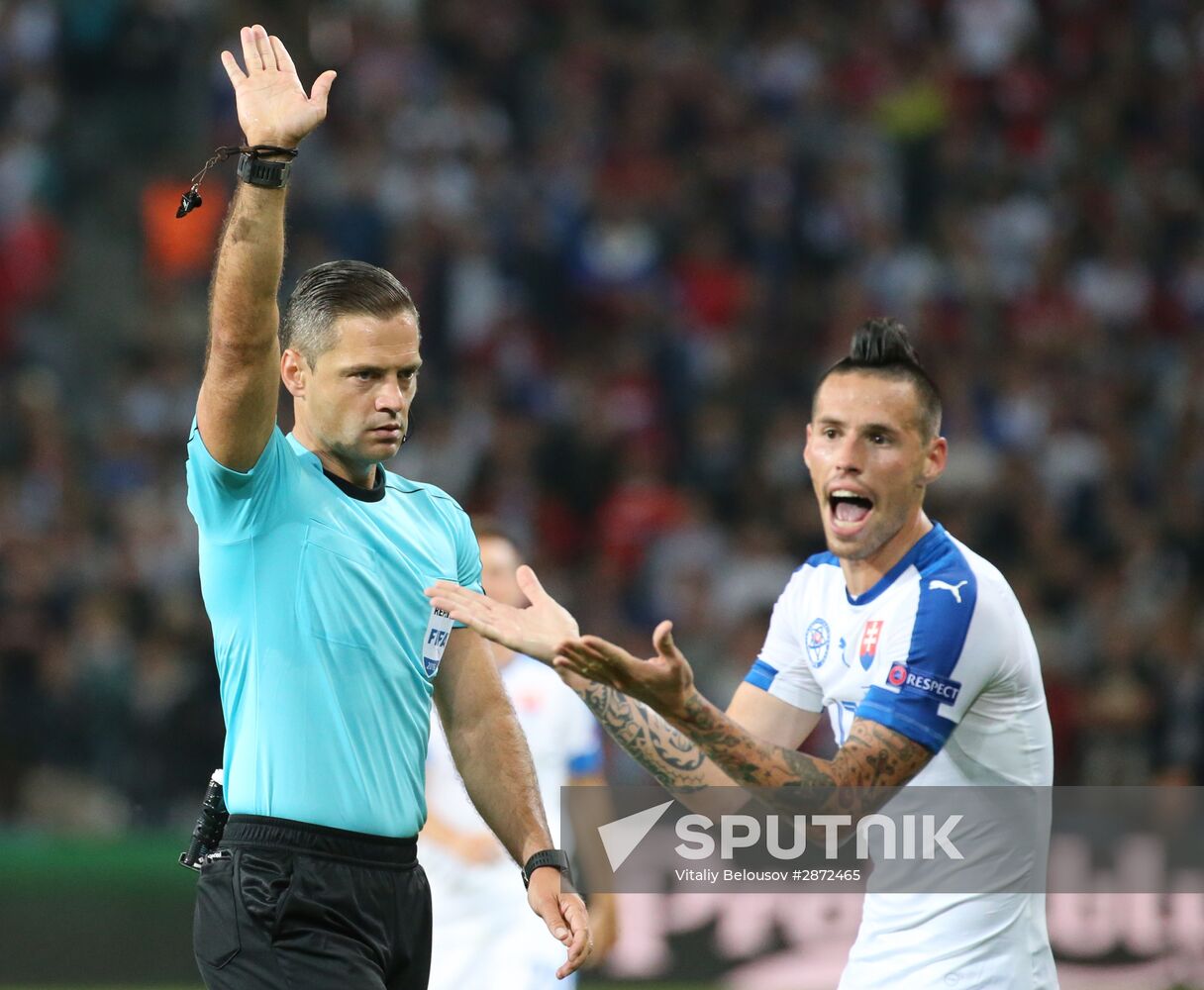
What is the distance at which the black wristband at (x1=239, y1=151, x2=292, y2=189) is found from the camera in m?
3.80

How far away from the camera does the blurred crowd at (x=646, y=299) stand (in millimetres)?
11156

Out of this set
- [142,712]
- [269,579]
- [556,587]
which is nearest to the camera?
[269,579]

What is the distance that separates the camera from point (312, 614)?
161 inches

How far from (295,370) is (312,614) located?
0.65m

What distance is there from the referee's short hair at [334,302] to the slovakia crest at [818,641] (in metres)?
1.42

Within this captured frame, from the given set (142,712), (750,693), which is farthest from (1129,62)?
(750,693)

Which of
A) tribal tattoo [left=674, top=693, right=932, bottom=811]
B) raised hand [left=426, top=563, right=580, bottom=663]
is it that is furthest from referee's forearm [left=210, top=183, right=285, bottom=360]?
tribal tattoo [left=674, top=693, right=932, bottom=811]

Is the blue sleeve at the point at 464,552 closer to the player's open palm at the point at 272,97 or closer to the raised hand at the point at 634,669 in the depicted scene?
the raised hand at the point at 634,669

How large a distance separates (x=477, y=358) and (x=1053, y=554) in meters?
4.39

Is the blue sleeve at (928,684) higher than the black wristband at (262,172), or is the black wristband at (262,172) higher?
the black wristband at (262,172)

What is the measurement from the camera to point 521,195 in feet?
46.1

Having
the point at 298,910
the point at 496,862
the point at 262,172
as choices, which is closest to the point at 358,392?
the point at 262,172

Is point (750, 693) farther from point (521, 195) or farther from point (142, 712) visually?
point (521, 195)

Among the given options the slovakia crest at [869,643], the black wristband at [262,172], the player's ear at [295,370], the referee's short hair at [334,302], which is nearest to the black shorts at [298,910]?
the player's ear at [295,370]
